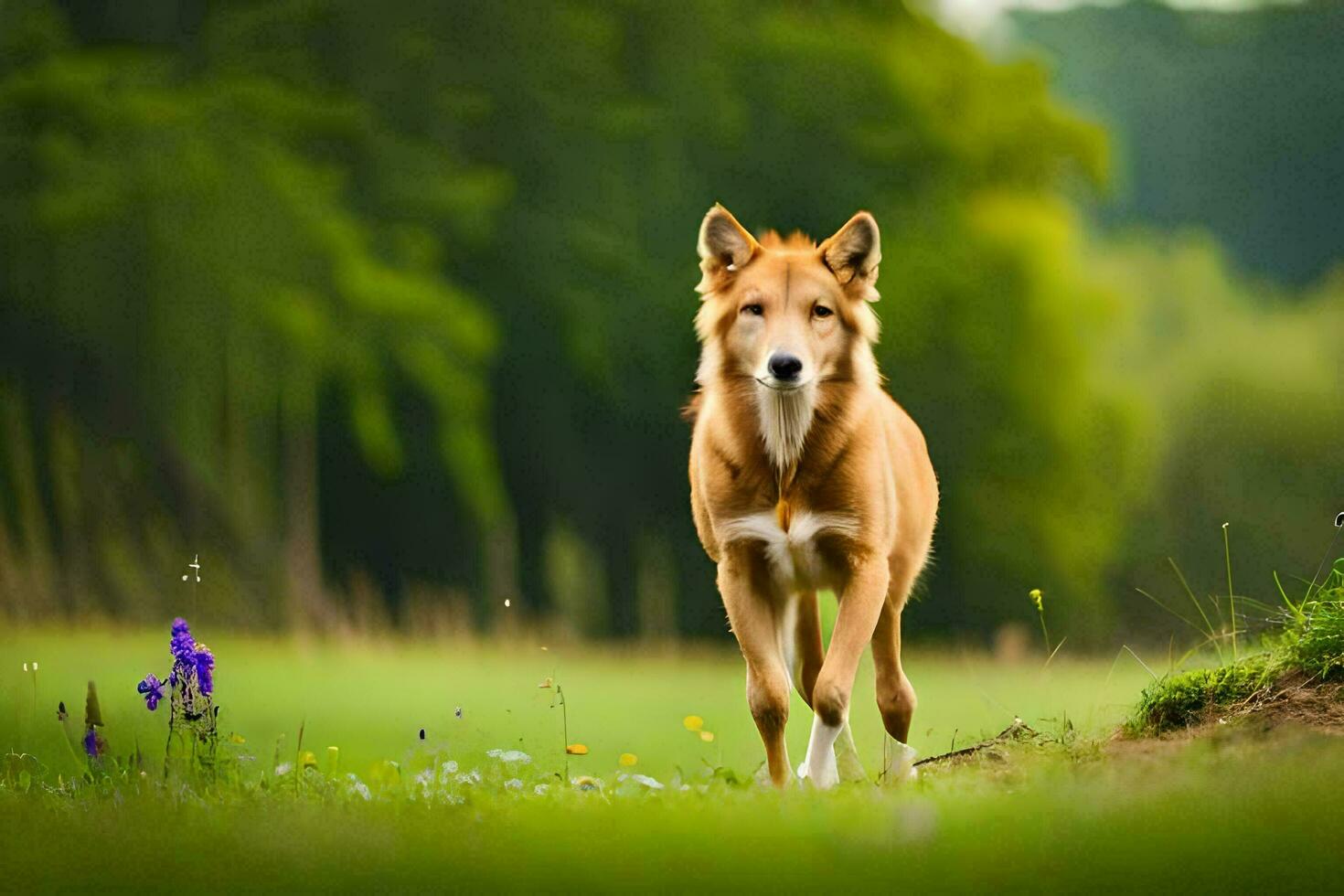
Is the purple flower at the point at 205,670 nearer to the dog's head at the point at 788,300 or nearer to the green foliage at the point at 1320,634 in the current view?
the dog's head at the point at 788,300

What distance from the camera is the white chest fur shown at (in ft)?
21.8

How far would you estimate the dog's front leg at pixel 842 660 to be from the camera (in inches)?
250

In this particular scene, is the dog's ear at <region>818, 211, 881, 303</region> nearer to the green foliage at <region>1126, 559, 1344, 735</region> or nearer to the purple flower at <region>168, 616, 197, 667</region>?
the green foliage at <region>1126, 559, 1344, 735</region>

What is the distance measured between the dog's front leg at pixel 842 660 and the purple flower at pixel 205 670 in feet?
7.74

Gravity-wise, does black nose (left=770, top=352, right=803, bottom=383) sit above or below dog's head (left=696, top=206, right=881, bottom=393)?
below

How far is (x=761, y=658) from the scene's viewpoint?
21.6 ft

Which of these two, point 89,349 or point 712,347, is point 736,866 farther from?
point 89,349

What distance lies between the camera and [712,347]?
6918 mm

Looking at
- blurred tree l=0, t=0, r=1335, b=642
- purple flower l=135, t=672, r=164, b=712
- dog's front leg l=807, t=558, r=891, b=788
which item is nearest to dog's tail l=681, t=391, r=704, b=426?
dog's front leg l=807, t=558, r=891, b=788

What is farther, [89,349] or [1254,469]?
[1254,469]

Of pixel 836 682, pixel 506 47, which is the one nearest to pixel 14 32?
pixel 506 47

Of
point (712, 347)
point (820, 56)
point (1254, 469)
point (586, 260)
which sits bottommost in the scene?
point (1254, 469)

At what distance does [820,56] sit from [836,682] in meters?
15.6

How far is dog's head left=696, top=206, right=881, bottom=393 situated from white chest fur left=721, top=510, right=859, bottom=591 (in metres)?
0.50
